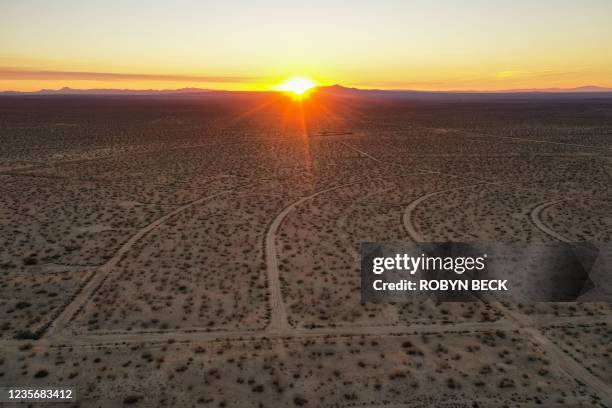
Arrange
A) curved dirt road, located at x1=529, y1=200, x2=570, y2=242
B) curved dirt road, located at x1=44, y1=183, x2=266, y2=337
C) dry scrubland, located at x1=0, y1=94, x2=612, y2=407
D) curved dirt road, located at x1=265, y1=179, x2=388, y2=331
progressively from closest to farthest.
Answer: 1. dry scrubland, located at x1=0, y1=94, x2=612, y2=407
2. curved dirt road, located at x1=44, y1=183, x2=266, y2=337
3. curved dirt road, located at x1=265, y1=179, x2=388, y2=331
4. curved dirt road, located at x1=529, y1=200, x2=570, y2=242

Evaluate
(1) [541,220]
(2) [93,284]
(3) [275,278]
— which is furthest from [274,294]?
(1) [541,220]

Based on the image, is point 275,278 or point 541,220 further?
point 541,220

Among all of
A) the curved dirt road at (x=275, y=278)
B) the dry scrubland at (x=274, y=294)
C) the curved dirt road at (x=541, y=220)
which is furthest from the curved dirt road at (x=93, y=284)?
the curved dirt road at (x=541, y=220)

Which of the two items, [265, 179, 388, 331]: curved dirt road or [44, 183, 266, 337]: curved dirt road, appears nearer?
[44, 183, 266, 337]: curved dirt road

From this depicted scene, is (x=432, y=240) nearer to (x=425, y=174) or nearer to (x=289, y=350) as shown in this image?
(x=289, y=350)

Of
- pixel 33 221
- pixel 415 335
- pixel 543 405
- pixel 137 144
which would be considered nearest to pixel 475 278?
pixel 415 335

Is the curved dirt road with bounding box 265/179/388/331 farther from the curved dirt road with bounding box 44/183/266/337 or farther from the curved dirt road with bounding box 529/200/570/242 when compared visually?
the curved dirt road with bounding box 529/200/570/242

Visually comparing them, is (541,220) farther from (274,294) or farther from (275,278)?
(274,294)

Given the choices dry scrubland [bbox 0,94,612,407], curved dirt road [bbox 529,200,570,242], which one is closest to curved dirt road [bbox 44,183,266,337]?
dry scrubland [bbox 0,94,612,407]
